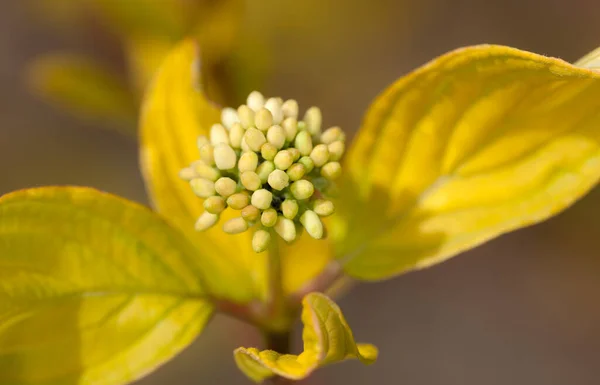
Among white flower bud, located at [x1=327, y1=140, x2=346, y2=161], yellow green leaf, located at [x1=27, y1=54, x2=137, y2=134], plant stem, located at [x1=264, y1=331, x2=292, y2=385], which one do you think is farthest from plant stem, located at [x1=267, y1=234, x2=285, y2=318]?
yellow green leaf, located at [x1=27, y1=54, x2=137, y2=134]

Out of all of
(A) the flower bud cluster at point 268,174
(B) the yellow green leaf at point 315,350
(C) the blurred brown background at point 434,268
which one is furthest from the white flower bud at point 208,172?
(C) the blurred brown background at point 434,268

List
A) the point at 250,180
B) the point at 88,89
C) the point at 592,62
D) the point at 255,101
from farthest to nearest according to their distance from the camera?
the point at 88,89 < the point at 255,101 < the point at 250,180 < the point at 592,62

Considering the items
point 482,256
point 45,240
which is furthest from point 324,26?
point 45,240

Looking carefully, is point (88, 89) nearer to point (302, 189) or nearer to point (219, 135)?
point (219, 135)

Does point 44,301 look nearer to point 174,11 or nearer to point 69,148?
point 174,11

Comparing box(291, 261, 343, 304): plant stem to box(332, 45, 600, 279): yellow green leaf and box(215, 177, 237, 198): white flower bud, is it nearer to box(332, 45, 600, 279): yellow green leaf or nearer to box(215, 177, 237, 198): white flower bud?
box(332, 45, 600, 279): yellow green leaf

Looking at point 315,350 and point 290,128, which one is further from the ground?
point 290,128

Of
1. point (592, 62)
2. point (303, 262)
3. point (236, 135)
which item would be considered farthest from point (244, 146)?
point (592, 62)

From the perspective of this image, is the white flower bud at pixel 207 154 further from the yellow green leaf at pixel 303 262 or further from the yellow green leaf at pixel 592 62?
the yellow green leaf at pixel 592 62
